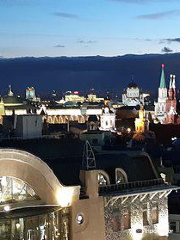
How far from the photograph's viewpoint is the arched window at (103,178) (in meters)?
36.1

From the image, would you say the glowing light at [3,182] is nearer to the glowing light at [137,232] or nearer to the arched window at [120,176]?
the arched window at [120,176]

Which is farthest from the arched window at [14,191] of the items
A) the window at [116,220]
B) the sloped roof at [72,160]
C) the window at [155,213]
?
the window at [155,213]

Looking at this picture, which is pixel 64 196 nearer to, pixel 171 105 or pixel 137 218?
pixel 137 218

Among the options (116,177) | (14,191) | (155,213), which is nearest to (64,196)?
(14,191)

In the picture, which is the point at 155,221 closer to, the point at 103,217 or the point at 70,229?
the point at 103,217

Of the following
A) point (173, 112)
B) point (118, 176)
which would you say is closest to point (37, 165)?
point (118, 176)

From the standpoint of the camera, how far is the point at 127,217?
3728 cm

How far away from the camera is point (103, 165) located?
122 feet

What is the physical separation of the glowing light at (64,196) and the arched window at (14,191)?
115cm

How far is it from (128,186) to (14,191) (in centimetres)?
809

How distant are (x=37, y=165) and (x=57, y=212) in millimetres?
2392

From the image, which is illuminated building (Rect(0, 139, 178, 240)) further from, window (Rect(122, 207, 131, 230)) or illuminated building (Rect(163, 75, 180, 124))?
illuminated building (Rect(163, 75, 180, 124))

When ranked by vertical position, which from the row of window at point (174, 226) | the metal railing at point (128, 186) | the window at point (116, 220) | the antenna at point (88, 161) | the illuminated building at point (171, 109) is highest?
the illuminated building at point (171, 109)

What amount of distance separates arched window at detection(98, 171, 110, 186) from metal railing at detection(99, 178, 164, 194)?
0.31 meters
